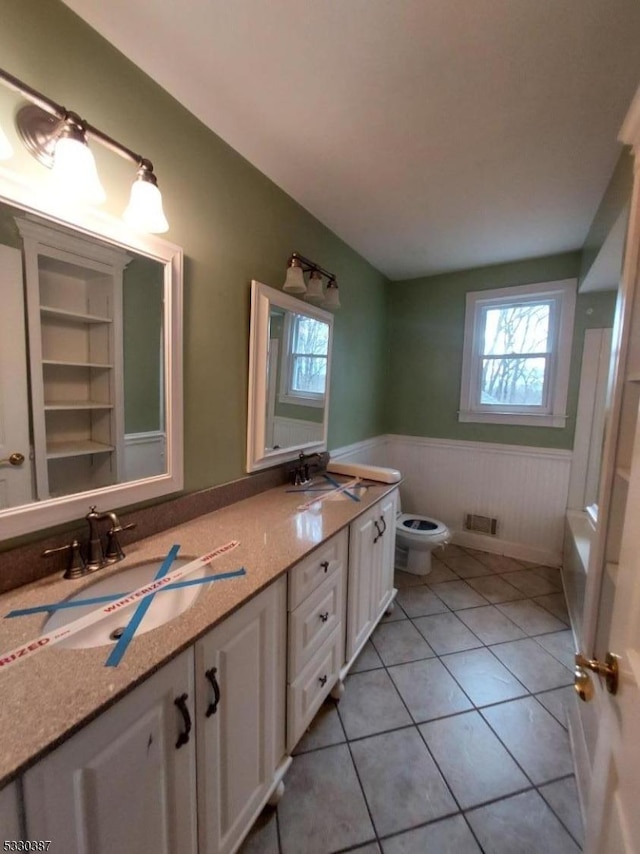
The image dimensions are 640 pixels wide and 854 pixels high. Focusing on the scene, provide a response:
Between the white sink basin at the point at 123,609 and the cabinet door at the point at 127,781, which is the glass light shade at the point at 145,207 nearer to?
the white sink basin at the point at 123,609

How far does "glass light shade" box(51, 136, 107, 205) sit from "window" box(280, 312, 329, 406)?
3.48 feet

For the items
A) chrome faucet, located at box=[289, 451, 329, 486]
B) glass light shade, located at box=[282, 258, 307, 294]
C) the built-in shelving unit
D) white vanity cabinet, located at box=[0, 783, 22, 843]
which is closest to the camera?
white vanity cabinet, located at box=[0, 783, 22, 843]

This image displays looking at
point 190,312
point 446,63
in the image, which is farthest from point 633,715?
point 446,63

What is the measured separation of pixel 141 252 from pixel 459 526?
3097mm

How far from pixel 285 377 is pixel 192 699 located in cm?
144

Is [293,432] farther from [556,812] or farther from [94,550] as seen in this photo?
[556,812]

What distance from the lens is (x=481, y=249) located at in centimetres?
255

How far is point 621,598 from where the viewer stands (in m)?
0.62

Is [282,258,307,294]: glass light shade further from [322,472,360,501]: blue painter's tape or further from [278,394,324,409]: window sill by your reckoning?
[322,472,360,501]: blue painter's tape

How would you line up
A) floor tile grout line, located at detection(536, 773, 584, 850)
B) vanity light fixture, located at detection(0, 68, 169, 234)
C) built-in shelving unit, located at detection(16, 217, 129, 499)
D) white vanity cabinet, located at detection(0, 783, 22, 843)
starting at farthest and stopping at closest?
floor tile grout line, located at detection(536, 773, 584, 850) < built-in shelving unit, located at detection(16, 217, 129, 499) < vanity light fixture, located at detection(0, 68, 169, 234) < white vanity cabinet, located at detection(0, 783, 22, 843)

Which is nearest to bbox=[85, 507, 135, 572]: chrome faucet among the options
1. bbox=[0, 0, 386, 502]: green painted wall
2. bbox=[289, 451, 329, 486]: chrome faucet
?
bbox=[0, 0, 386, 502]: green painted wall

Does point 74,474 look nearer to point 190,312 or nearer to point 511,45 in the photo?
point 190,312

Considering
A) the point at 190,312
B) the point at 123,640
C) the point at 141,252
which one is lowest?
the point at 123,640

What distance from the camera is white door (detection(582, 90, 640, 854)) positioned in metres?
0.53
